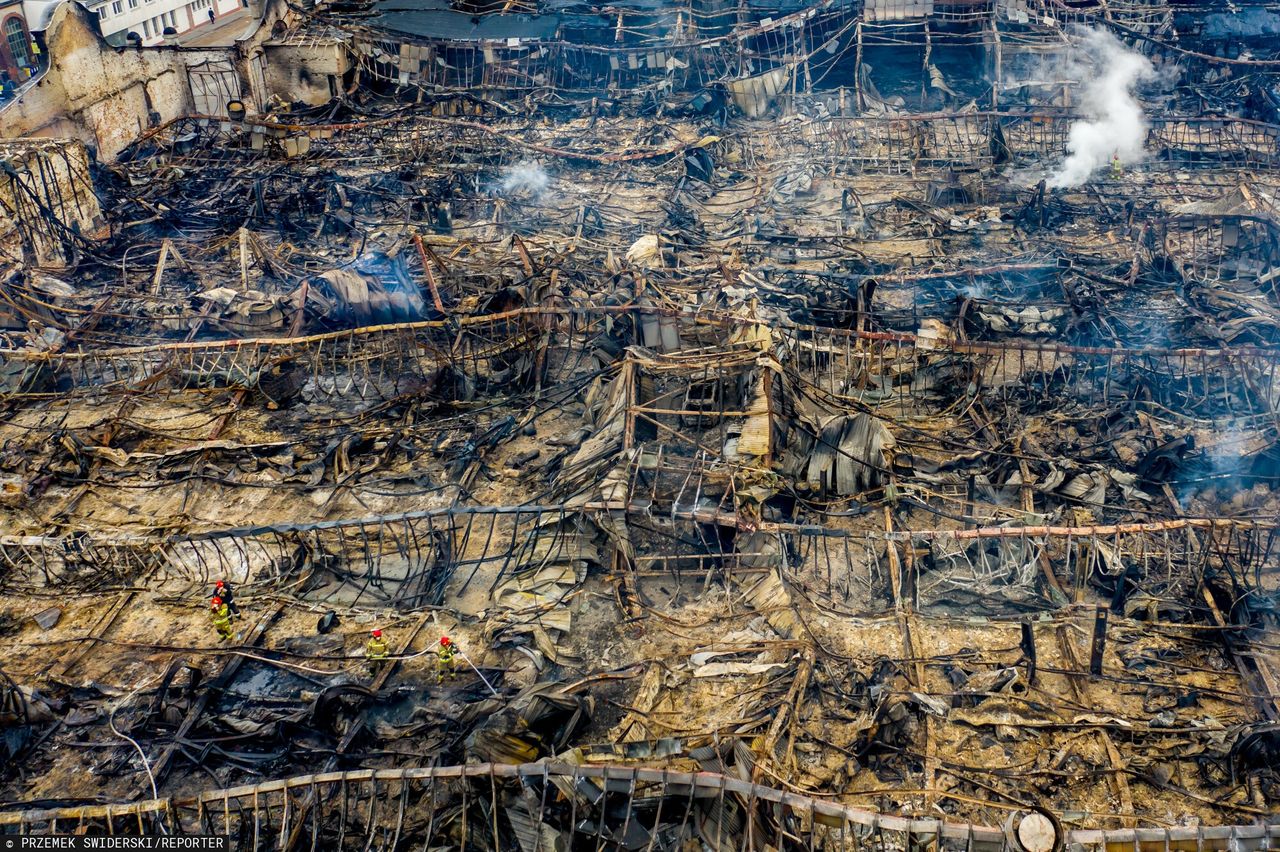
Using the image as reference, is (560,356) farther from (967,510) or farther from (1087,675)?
(1087,675)

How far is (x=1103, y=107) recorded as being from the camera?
109 ft

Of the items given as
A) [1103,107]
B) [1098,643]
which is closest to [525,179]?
[1103,107]

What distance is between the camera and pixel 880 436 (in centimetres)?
1703

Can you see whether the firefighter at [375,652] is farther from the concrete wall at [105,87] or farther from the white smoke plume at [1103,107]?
the white smoke plume at [1103,107]

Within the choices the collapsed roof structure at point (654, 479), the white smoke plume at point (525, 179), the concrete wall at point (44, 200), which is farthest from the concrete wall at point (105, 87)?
the white smoke plume at point (525, 179)

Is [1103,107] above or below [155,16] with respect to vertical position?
below

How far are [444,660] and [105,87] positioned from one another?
90.7 feet

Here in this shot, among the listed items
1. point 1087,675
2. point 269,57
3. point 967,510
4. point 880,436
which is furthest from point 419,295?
point 269,57

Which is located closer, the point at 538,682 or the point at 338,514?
the point at 538,682

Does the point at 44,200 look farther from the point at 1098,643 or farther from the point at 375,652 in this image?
the point at 1098,643

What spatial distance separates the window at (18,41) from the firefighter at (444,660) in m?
39.4

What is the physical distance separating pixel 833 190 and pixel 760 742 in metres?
21.2

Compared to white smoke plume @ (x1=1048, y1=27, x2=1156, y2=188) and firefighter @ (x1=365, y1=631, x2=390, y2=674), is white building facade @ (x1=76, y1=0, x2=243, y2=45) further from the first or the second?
firefighter @ (x1=365, y1=631, x2=390, y2=674)

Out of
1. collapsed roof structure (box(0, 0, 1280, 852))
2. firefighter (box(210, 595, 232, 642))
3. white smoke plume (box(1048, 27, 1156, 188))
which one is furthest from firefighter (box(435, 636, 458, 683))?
white smoke plume (box(1048, 27, 1156, 188))
